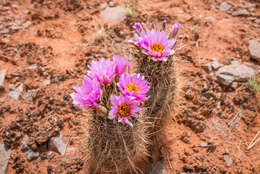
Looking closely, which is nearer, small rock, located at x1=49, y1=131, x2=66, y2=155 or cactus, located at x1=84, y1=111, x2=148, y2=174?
cactus, located at x1=84, y1=111, x2=148, y2=174

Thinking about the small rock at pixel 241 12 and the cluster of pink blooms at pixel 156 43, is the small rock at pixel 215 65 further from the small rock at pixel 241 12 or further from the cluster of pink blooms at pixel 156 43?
the cluster of pink blooms at pixel 156 43

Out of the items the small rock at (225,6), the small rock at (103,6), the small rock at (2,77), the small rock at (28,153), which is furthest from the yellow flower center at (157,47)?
the small rock at (225,6)

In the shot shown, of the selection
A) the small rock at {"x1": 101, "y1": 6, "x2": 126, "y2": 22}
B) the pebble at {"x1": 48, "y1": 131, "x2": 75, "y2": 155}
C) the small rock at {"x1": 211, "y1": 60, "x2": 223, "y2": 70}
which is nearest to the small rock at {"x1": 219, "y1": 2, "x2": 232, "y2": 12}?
the small rock at {"x1": 211, "y1": 60, "x2": 223, "y2": 70}

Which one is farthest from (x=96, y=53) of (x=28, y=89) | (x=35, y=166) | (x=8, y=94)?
(x=35, y=166)

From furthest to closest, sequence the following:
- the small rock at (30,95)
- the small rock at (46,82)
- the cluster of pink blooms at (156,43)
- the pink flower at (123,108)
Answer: the small rock at (46,82), the small rock at (30,95), the cluster of pink blooms at (156,43), the pink flower at (123,108)

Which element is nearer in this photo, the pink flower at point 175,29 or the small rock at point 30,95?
the pink flower at point 175,29

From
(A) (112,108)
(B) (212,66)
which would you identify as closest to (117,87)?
→ (A) (112,108)

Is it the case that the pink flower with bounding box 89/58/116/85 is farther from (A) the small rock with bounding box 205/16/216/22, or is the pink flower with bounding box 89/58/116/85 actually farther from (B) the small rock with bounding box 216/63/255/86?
(A) the small rock with bounding box 205/16/216/22
